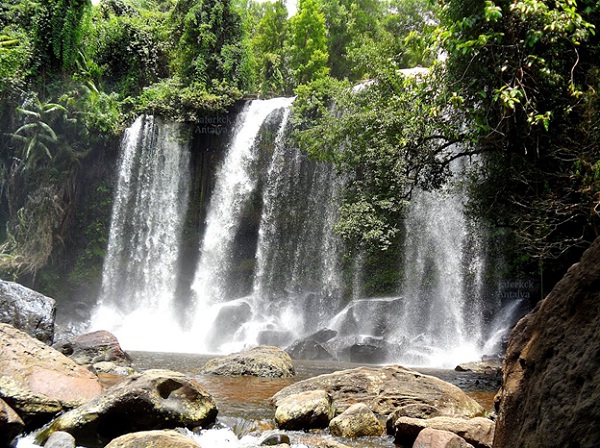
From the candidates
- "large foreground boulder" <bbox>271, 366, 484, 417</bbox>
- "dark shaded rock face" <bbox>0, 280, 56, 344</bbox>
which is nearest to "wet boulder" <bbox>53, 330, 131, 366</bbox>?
"dark shaded rock face" <bbox>0, 280, 56, 344</bbox>

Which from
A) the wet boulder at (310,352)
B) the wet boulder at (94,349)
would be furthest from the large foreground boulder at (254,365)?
the wet boulder at (310,352)

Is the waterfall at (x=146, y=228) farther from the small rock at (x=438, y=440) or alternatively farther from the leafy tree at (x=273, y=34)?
the small rock at (x=438, y=440)

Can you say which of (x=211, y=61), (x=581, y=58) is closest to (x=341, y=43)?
(x=211, y=61)

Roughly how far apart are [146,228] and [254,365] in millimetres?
13806

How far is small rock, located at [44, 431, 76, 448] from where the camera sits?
4973 mm

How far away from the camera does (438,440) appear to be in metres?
4.83

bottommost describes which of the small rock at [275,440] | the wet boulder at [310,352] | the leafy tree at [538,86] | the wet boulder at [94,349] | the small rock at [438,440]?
the wet boulder at [310,352]

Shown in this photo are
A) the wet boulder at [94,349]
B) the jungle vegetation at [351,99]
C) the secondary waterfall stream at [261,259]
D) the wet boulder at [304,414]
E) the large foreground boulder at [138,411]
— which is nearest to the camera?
the large foreground boulder at [138,411]

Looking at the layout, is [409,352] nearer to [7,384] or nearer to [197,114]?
[7,384]

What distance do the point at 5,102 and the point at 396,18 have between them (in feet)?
75.8

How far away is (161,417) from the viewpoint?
565cm

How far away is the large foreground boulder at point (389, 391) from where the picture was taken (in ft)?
21.9

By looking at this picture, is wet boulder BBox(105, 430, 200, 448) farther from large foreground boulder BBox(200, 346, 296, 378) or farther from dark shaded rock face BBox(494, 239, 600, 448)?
large foreground boulder BBox(200, 346, 296, 378)

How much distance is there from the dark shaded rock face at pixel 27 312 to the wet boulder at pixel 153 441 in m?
6.41
